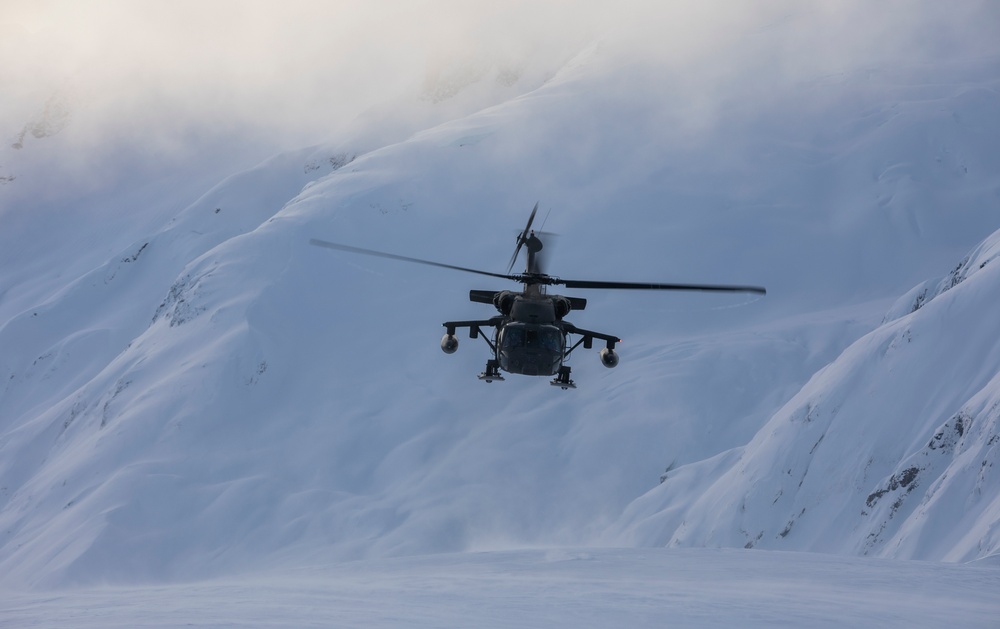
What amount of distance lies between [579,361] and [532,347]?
5547 cm

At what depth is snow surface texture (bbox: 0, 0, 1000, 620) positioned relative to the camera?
58.5m

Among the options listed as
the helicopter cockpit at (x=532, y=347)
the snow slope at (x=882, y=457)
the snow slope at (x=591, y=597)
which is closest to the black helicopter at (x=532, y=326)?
the helicopter cockpit at (x=532, y=347)

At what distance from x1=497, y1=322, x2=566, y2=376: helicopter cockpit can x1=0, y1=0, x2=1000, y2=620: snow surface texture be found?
26520 millimetres

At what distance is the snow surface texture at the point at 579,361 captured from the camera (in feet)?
192

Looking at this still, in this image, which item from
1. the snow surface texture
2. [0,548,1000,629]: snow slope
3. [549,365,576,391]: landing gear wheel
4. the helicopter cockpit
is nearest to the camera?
[0,548,1000,629]: snow slope

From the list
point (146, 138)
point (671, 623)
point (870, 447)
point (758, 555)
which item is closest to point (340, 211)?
point (870, 447)

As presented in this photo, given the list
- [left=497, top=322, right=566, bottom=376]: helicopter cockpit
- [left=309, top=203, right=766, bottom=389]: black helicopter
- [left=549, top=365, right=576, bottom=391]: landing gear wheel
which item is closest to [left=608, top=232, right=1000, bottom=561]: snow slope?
[left=549, top=365, right=576, bottom=391]: landing gear wheel

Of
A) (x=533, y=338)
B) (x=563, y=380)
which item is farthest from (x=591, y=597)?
(x=533, y=338)

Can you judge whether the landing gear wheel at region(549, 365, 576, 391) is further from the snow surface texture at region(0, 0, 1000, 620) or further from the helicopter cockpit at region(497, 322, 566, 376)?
the snow surface texture at region(0, 0, 1000, 620)

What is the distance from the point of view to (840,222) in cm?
9844

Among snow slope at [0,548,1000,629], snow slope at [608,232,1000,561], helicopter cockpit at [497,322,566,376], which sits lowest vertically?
snow slope at [0,548,1000,629]

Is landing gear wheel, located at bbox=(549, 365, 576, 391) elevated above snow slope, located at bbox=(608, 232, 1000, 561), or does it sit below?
below

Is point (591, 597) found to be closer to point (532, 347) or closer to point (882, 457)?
point (532, 347)

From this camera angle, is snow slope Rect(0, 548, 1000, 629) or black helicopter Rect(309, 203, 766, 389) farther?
black helicopter Rect(309, 203, 766, 389)
